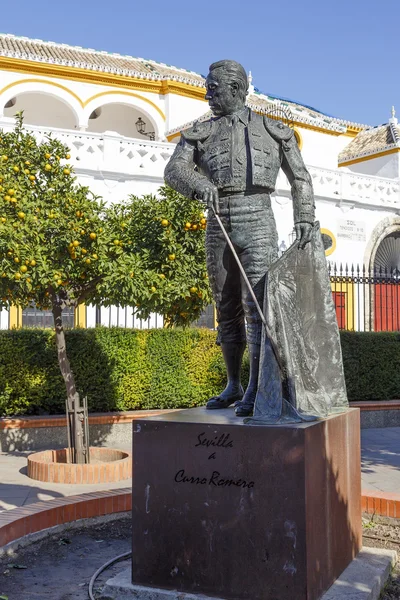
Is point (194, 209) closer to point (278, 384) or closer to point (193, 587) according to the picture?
point (278, 384)

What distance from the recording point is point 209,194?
4078 mm

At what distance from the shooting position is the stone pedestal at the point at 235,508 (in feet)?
11.4

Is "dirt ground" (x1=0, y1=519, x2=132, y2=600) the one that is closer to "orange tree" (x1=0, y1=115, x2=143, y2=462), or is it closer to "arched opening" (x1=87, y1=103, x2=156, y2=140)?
"orange tree" (x1=0, y1=115, x2=143, y2=462)

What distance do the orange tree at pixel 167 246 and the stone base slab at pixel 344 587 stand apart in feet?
13.2

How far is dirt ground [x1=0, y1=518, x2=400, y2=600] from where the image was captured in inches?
158

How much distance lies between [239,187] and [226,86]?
25.5 inches

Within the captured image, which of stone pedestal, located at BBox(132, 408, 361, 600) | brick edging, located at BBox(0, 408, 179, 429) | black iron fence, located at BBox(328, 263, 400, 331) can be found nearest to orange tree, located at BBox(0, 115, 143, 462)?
brick edging, located at BBox(0, 408, 179, 429)

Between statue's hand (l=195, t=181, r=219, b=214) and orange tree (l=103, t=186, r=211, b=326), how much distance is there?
3553 millimetres

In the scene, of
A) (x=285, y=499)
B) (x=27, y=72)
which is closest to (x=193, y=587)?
(x=285, y=499)

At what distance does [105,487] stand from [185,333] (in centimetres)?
390

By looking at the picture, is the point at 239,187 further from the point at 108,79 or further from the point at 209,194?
the point at 108,79

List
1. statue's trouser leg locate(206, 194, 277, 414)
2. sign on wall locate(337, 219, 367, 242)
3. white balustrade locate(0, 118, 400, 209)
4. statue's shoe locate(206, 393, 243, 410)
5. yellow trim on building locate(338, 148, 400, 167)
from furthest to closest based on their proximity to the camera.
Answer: yellow trim on building locate(338, 148, 400, 167) → sign on wall locate(337, 219, 367, 242) → white balustrade locate(0, 118, 400, 209) → statue's shoe locate(206, 393, 243, 410) → statue's trouser leg locate(206, 194, 277, 414)

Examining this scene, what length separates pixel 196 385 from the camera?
10820 mm

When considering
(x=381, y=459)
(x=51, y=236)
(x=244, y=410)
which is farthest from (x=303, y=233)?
(x=381, y=459)
